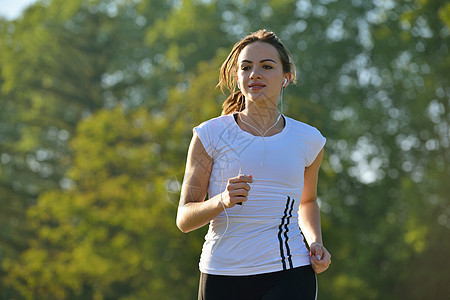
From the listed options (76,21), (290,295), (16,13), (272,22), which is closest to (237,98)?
(290,295)

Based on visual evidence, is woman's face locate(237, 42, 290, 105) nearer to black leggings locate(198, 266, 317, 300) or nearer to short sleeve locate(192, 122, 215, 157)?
short sleeve locate(192, 122, 215, 157)

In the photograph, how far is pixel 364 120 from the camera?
2305cm

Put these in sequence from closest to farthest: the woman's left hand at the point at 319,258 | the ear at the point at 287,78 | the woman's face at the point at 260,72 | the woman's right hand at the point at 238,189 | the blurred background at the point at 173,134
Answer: the woman's right hand at the point at 238,189
the woman's left hand at the point at 319,258
the woman's face at the point at 260,72
the ear at the point at 287,78
the blurred background at the point at 173,134

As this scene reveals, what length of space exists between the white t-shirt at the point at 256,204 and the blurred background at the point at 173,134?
1472 centimetres

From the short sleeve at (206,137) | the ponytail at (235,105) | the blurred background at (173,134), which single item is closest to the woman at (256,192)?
the short sleeve at (206,137)

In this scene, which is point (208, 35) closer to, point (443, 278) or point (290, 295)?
point (443, 278)

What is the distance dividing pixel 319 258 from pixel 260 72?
2.58 feet

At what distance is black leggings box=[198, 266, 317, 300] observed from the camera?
8.71 ft

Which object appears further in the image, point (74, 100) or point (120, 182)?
point (74, 100)

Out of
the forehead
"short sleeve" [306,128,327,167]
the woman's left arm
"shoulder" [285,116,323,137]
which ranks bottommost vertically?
the woman's left arm

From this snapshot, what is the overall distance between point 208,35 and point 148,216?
8591 millimetres

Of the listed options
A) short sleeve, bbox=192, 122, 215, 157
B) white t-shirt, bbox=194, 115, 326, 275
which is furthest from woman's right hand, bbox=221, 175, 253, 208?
short sleeve, bbox=192, 122, 215, 157

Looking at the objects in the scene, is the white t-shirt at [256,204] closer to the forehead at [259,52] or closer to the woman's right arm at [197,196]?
the woman's right arm at [197,196]

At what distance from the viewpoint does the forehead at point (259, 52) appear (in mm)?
2896
